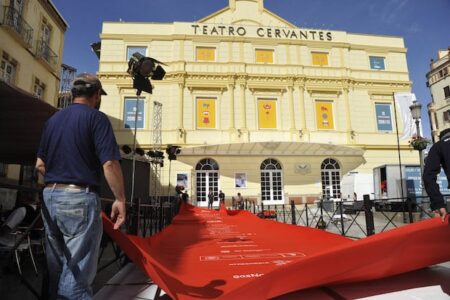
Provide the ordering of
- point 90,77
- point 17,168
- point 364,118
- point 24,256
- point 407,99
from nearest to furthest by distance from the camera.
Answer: point 90,77 < point 24,256 < point 17,168 < point 407,99 < point 364,118

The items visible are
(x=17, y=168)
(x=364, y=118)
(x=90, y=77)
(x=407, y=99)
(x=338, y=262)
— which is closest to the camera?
(x=90, y=77)

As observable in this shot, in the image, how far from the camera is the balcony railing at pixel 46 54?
52.5 ft

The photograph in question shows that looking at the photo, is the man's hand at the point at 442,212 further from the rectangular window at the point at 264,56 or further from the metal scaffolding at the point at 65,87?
the metal scaffolding at the point at 65,87

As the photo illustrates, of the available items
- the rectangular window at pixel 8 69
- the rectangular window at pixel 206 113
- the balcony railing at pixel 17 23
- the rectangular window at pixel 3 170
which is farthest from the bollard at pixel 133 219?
the rectangular window at pixel 206 113

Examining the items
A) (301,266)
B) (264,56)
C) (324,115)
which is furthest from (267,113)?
(301,266)

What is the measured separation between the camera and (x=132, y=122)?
20953 millimetres

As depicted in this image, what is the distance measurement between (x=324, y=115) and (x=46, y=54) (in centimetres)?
1783

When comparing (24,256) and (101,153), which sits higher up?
(101,153)

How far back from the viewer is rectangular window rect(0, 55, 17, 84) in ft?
43.5

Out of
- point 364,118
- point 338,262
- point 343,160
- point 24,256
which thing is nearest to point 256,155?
point 343,160

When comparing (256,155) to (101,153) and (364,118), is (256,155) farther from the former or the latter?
(101,153)

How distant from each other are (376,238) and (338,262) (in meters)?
0.44

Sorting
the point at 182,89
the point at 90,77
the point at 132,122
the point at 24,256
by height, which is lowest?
the point at 24,256

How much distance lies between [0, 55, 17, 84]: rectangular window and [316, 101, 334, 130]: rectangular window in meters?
18.0
